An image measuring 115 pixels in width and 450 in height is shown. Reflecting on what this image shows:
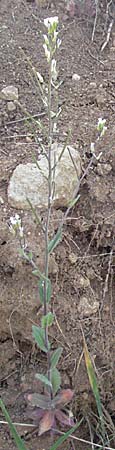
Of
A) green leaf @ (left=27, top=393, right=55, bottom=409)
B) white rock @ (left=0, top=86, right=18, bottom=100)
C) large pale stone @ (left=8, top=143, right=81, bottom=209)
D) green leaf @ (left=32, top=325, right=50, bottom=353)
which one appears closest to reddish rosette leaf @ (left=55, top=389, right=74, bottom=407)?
green leaf @ (left=27, top=393, right=55, bottom=409)

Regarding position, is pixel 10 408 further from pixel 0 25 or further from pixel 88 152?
pixel 0 25

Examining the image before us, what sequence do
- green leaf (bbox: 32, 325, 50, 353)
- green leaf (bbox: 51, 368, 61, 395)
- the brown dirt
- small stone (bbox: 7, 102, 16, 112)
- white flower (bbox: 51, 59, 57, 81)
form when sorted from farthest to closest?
small stone (bbox: 7, 102, 16, 112) < the brown dirt < green leaf (bbox: 51, 368, 61, 395) < green leaf (bbox: 32, 325, 50, 353) < white flower (bbox: 51, 59, 57, 81)

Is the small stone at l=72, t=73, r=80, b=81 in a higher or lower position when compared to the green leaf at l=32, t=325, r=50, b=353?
higher

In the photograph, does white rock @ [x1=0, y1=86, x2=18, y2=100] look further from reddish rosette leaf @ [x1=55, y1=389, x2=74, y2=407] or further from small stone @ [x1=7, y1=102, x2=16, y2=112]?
reddish rosette leaf @ [x1=55, y1=389, x2=74, y2=407]

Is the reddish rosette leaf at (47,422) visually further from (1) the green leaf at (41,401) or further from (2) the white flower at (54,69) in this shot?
(2) the white flower at (54,69)

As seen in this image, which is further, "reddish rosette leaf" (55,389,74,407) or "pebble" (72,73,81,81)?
"pebble" (72,73,81,81)

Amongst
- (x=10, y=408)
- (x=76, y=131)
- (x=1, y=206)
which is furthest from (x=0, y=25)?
(x=10, y=408)

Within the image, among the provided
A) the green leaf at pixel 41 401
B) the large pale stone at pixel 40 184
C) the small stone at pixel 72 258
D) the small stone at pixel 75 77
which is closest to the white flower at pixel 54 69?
the large pale stone at pixel 40 184
